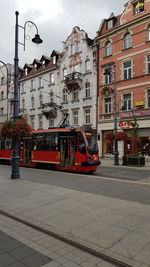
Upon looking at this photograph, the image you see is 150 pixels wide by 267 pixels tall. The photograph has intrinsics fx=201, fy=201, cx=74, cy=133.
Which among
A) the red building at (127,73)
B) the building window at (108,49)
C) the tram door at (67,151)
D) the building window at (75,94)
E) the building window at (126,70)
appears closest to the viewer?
the tram door at (67,151)

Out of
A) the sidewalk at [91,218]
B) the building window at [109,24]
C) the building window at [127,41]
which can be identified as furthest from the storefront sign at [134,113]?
the sidewalk at [91,218]

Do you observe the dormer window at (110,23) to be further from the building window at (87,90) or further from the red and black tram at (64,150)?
the red and black tram at (64,150)

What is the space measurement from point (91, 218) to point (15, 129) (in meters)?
6.67

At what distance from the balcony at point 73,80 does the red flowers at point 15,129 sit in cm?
1696

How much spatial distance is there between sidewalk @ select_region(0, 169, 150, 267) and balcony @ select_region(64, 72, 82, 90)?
20.6 meters

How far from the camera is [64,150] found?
13.4 metres

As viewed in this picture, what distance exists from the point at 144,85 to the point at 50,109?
13.4 metres

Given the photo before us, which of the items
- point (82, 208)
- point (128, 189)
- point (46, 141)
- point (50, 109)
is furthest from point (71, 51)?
point (82, 208)

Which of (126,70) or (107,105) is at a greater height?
(126,70)

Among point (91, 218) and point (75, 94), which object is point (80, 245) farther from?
point (75, 94)

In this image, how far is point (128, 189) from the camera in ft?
25.9

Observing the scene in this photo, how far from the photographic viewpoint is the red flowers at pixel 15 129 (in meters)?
10.1

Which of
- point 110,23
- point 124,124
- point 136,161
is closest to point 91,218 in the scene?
point 136,161

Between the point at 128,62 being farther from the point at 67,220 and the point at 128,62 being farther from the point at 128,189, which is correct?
the point at 67,220
